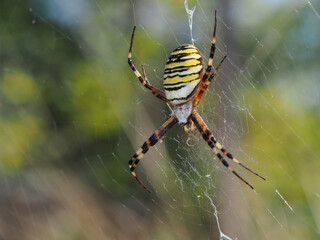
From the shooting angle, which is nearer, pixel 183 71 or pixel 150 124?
pixel 183 71

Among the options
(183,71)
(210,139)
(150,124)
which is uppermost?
(183,71)

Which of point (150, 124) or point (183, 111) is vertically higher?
point (183, 111)

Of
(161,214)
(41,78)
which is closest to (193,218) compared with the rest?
(161,214)

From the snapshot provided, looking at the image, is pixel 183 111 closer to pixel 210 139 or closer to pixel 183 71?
pixel 210 139

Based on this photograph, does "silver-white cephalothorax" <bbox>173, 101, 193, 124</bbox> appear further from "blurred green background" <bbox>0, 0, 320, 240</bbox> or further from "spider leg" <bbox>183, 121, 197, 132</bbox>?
"blurred green background" <bbox>0, 0, 320, 240</bbox>

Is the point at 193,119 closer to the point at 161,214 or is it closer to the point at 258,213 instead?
the point at 258,213

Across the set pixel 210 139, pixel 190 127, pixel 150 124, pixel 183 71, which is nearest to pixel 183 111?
pixel 190 127

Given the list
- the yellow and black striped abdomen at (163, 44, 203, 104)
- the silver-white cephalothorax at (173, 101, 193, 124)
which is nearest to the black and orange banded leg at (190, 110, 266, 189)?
the silver-white cephalothorax at (173, 101, 193, 124)

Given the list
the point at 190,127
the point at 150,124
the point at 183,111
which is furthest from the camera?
the point at 150,124
